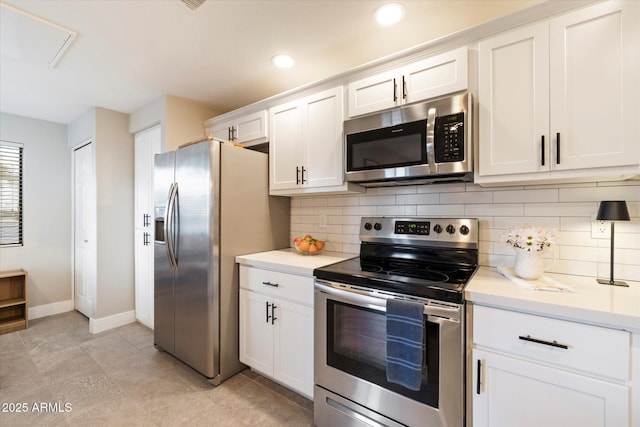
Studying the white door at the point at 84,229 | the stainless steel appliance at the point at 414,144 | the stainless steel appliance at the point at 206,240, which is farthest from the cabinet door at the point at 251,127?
the white door at the point at 84,229

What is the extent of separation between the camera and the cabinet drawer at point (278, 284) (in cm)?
185

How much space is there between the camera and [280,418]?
180 cm

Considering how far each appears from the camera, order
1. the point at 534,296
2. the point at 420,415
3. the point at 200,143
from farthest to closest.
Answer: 1. the point at 200,143
2. the point at 420,415
3. the point at 534,296

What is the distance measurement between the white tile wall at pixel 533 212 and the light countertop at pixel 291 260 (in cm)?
28

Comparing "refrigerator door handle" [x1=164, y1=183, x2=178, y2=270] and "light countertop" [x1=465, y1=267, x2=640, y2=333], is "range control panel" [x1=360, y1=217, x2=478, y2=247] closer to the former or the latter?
"light countertop" [x1=465, y1=267, x2=640, y2=333]

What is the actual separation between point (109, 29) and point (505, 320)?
2812 millimetres

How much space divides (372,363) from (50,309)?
4329 millimetres

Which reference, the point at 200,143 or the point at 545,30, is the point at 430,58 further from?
the point at 200,143

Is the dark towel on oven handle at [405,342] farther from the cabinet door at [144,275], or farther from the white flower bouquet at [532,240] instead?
the cabinet door at [144,275]

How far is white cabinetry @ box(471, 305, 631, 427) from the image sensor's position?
1.04 m

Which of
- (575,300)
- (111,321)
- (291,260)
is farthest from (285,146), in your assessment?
(111,321)

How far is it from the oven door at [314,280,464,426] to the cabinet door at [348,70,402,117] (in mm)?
1186

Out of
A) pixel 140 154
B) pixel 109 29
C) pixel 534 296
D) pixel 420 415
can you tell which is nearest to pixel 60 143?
pixel 140 154

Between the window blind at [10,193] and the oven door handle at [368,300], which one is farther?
the window blind at [10,193]
